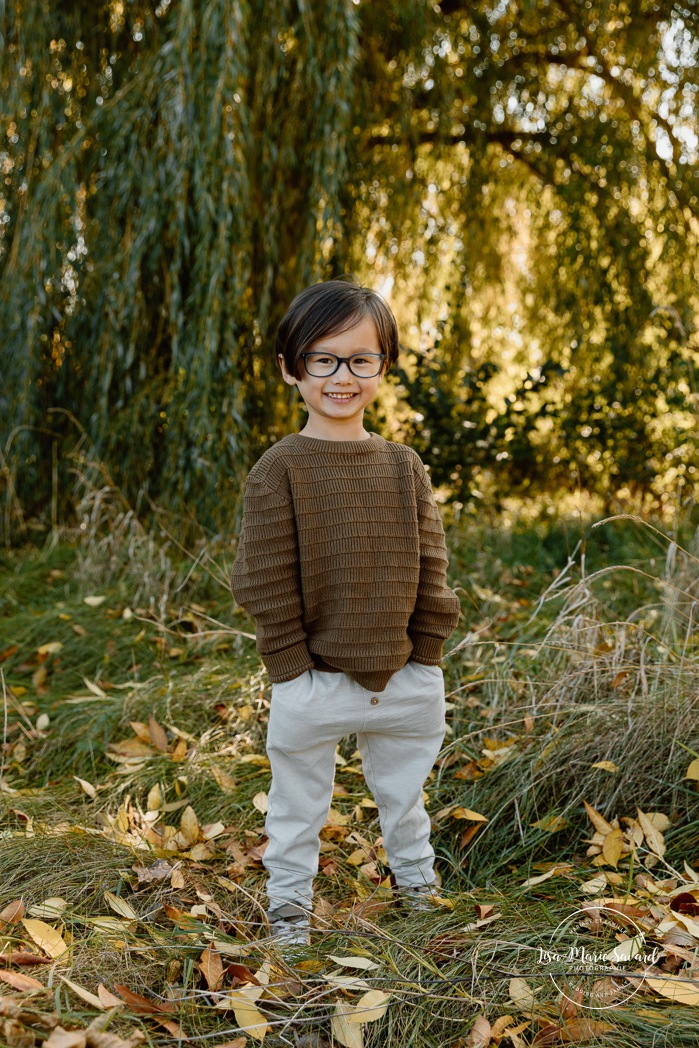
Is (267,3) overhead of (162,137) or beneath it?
overhead

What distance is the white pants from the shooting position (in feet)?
6.23

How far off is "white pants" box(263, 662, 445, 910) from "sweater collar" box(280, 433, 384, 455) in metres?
0.45

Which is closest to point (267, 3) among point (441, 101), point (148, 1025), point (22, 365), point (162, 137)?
point (162, 137)

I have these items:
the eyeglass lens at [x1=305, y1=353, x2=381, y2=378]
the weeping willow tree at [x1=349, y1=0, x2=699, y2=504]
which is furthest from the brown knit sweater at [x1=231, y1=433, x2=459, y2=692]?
the weeping willow tree at [x1=349, y1=0, x2=699, y2=504]

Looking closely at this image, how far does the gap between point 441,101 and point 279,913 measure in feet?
13.2

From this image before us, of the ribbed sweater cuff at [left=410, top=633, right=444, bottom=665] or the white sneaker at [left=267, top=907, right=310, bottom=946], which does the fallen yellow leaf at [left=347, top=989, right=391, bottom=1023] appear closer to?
the white sneaker at [left=267, top=907, right=310, bottom=946]

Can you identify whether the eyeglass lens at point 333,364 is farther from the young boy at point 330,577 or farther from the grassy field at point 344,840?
the grassy field at point 344,840

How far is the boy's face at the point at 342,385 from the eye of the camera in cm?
188

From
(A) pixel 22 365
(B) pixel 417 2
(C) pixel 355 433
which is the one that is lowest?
(C) pixel 355 433

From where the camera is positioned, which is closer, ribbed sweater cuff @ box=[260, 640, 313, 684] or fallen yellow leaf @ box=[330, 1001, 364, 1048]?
fallen yellow leaf @ box=[330, 1001, 364, 1048]

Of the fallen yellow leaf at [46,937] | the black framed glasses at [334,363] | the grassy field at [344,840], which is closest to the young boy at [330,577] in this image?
the black framed glasses at [334,363]

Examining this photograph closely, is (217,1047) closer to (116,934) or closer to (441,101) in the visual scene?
(116,934)

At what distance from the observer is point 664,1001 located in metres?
1.65

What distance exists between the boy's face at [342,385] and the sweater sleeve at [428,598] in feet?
0.65
